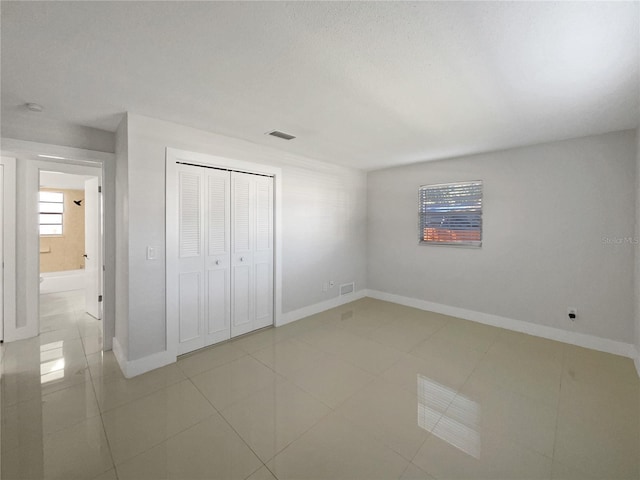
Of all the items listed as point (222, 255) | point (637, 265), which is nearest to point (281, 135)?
point (222, 255)

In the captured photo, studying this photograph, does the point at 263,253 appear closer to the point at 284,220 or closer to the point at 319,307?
the point at 284,220

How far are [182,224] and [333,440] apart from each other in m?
2.49

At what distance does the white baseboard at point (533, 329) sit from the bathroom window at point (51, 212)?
8417 millimetres

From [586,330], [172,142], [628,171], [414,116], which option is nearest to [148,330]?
[172,142]

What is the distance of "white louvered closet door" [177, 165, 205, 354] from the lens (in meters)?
2.92

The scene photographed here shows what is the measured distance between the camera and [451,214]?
13.9ft

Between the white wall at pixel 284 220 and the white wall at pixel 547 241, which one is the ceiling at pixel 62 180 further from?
the white wall at pixel 547 241

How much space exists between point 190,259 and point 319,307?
88.8 inches

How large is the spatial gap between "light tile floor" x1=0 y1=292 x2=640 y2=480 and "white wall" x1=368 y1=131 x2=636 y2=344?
55 cm

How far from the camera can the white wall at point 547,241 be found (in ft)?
9.87

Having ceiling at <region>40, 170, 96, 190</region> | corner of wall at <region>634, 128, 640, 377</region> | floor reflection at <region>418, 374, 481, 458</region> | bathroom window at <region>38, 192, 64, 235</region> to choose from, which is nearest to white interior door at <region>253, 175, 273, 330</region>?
floor reflection at <region>418, 374, 481, 458</region>

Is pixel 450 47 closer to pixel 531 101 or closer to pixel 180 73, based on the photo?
pixel 531 101

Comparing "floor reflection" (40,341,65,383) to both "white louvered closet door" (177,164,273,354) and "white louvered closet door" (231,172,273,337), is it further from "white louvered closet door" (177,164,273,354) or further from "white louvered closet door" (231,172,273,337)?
"white louvered closet door" (231,172,273,337)

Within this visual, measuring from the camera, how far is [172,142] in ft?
9.18
